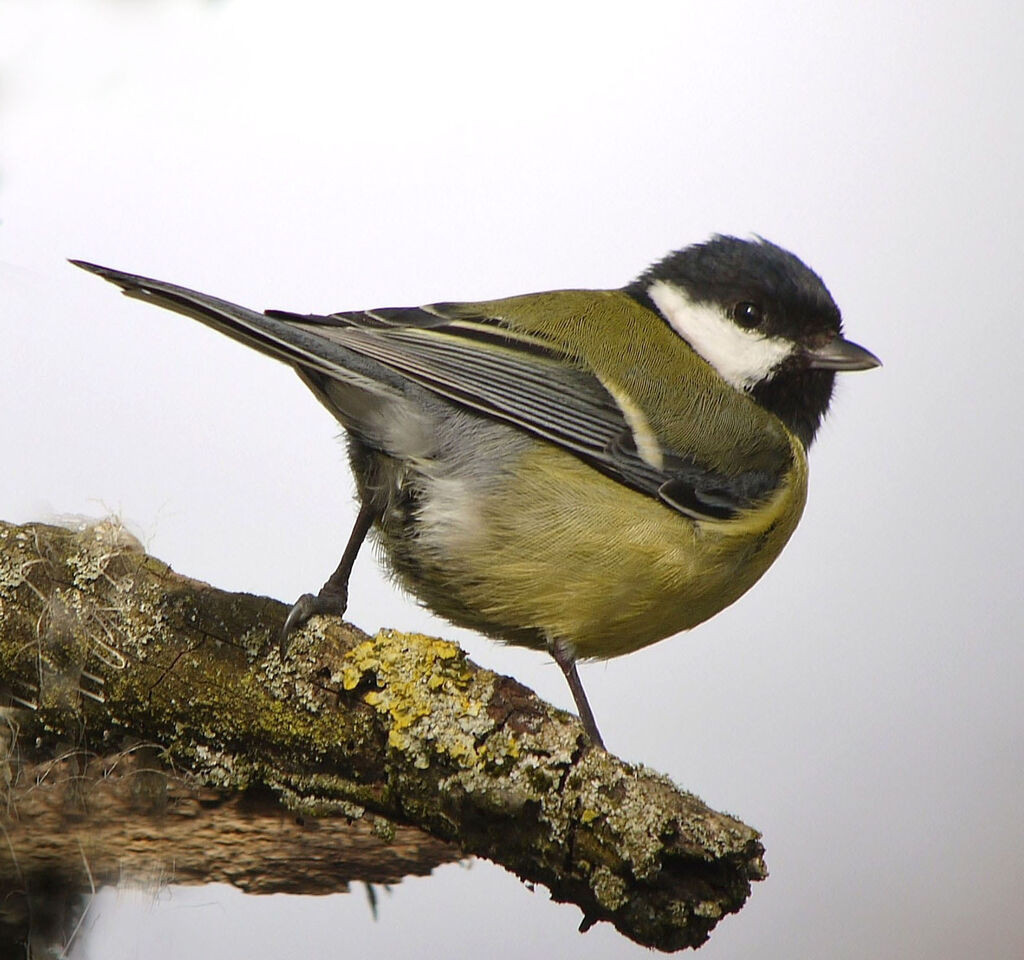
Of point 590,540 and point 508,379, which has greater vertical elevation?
point 508,379

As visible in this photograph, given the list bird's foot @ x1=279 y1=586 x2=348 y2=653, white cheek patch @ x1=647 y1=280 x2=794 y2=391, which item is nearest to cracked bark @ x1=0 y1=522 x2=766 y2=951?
bird's foot @ x1=279 y1=586 x2=348 y2=653

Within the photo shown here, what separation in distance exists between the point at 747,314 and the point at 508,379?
42 cm

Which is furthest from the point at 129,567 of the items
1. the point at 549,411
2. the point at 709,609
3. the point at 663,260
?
the point at 663,260

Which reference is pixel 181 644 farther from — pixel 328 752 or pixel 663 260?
pixel 663 260

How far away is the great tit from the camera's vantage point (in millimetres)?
1288

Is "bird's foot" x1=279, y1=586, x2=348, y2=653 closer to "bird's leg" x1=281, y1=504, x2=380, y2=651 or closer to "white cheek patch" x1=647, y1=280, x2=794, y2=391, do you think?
"bird's leg" x1=281, y1=504, x2=380, y2=651

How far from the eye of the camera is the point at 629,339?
153cm

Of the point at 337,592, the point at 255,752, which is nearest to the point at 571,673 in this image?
the point at 337,592

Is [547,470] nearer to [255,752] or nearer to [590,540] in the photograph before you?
[590,540]

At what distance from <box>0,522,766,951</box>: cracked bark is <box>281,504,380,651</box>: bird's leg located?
0.02 m

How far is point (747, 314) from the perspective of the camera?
1585 millimetres

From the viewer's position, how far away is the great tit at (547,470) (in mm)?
1288

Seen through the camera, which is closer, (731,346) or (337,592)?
(337,592)

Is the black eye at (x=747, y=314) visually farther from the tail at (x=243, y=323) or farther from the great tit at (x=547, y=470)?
the tail at (x=243, y=323)
